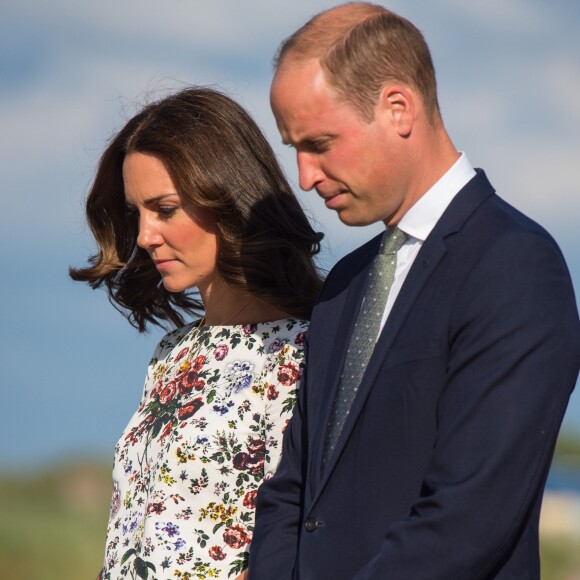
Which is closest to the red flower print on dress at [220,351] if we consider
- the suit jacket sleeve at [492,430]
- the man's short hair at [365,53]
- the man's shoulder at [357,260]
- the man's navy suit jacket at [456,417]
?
the man's shoulder at [357,260]

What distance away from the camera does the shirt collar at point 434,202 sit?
7.69 ft

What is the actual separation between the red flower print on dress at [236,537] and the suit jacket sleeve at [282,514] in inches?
16.5

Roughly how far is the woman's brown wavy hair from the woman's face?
0.09 ft

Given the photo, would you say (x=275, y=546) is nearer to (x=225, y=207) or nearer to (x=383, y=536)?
(x=383, y=536)

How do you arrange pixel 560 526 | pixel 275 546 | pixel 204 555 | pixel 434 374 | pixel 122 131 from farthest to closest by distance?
pixel 560 526
pixel 122 131
pixel 204 555
pixel 275 546
pixel 434 374

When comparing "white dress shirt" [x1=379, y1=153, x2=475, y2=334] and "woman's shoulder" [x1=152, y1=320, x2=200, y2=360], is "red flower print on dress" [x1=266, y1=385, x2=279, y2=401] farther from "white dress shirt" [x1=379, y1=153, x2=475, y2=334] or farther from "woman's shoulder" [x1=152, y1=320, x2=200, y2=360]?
"white dress shirt" [x1=379, y1=153, x2=475, y2=334]

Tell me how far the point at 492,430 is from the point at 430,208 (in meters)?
0.50

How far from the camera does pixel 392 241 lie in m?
2.46

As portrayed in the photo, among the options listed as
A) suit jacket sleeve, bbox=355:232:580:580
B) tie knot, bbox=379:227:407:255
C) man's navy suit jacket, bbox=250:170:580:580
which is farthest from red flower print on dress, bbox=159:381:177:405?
Result: suit jacket sleeve, bbox=355:232:580:580

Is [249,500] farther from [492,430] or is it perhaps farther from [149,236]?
[492,430]

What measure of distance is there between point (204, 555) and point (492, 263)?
129 centimetres

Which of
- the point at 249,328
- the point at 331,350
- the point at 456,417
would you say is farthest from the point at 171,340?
the point at 456,417

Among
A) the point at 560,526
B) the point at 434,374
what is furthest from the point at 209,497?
the point at 560,526

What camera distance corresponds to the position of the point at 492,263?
2.19 meters
